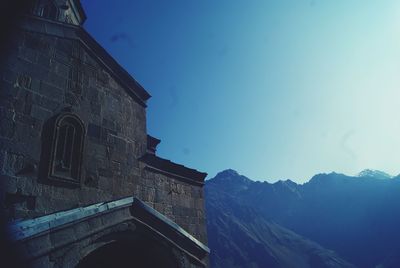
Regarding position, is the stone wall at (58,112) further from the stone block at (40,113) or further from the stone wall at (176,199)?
the stone wall at (176,199)

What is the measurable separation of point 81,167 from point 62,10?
6.78 meters

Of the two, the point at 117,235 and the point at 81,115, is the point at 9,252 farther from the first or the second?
the point at 81,115

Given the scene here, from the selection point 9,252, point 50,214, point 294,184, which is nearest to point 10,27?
point 50,214

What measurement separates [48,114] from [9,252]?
8.36 feet

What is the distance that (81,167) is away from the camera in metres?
5.70

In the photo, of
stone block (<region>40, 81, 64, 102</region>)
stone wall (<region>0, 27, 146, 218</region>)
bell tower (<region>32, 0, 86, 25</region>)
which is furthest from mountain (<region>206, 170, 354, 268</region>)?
stone block (<region>40, 81, 64, 102</region>)

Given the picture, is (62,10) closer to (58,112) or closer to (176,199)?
(58,112)

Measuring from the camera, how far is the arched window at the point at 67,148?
5.35 meters

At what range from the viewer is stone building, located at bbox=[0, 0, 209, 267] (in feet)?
15.3

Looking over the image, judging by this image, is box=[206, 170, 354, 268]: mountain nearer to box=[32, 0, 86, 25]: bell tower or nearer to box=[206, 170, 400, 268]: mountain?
box=[206, 170, 400, 268]: mountain

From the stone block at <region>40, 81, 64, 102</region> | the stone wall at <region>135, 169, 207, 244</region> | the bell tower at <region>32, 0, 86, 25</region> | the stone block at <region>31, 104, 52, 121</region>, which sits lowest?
the stone wall at <region>135, 169, 207, 244</region>

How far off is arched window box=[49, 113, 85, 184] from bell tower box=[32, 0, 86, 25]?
460 centimetres

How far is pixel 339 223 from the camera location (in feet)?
380

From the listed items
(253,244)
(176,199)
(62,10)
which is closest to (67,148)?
(176,199)
